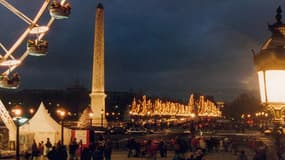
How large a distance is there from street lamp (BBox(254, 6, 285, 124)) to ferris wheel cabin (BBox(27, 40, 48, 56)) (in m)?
20.1

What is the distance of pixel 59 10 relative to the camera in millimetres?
23359

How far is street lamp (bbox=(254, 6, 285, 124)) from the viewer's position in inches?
197

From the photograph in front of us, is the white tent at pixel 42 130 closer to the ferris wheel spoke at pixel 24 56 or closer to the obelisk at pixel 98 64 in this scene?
the ferris wheel spoke at pixel 24 56

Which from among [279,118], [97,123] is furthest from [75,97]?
[279,118]

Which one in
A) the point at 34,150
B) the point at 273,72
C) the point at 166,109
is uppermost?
the point at 166,109

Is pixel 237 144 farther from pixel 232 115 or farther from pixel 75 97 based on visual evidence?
pixel 75 97

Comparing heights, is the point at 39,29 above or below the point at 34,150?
above

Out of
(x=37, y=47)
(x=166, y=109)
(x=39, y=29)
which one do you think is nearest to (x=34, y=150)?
(x=37, y=47)

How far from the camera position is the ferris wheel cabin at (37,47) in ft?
79.8

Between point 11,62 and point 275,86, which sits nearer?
point 275,86

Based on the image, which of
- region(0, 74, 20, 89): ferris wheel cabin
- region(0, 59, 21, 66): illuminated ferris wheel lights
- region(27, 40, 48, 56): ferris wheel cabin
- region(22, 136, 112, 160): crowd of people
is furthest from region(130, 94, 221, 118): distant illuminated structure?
region(27, 40, 48, 56): ferris wheel cabin

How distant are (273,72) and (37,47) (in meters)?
20.3

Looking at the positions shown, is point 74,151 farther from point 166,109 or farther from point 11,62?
point 166,109

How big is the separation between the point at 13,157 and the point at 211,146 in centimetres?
1376
